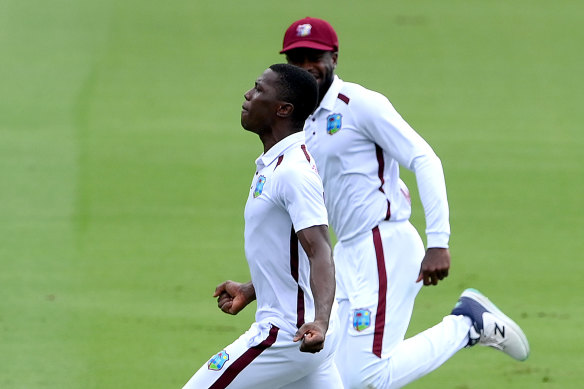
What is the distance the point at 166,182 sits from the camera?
12172 mm

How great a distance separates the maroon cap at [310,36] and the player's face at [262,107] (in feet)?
3.83

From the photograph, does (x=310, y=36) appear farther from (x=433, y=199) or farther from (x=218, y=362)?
(x=218, y=362)

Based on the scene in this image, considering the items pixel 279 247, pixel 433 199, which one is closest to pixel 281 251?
pixel 279 247

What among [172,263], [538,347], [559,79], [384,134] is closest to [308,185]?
[384,134]

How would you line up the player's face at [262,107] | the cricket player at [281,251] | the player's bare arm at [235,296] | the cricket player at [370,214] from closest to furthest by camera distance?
1. the cricket player at [281,251]
2. the player's face at [262,107]
3. the player's bare arm at [235,296]
4. the cricket player at [370,214]

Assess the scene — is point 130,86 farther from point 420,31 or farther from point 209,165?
point 420,31

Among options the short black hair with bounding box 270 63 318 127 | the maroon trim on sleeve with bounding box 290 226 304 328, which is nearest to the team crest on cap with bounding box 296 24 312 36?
the short black hair with bounding box 270 63 318 127

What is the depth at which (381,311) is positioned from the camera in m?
6.08

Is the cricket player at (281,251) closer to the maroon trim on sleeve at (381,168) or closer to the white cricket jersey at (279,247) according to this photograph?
the white cricket jersey at (279,247)

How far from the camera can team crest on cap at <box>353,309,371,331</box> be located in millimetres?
6051

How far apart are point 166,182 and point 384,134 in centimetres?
639

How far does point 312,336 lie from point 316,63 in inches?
87.6

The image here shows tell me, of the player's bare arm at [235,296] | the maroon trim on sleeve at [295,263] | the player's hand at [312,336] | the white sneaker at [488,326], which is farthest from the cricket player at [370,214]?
the player's hand at [312,336]

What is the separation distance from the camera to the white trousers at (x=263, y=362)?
4891mm
